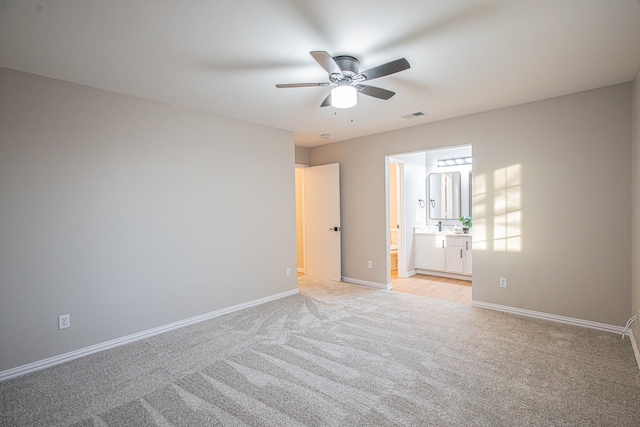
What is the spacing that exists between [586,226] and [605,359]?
4.43 feet

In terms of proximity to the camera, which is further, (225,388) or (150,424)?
(225,388)

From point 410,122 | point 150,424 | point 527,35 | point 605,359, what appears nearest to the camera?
point 150,424

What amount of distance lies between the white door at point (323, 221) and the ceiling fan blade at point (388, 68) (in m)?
3.14

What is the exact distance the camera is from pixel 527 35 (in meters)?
2.21

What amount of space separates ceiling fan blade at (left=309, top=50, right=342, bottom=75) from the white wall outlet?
304 centimetres

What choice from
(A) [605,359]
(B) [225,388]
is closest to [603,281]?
(A) [605,359]

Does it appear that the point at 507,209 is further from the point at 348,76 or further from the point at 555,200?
the point at 348,76

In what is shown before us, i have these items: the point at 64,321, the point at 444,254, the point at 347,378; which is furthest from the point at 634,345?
the point at 64,321

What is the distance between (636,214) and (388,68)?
262cm

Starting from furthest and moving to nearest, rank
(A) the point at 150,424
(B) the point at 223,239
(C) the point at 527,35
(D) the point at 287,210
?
(D) the point at 287,210, (B) the point at 223,239, (C) the point at 527,35, (A) the point at 150,424

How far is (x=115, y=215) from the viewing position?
10.3 feet

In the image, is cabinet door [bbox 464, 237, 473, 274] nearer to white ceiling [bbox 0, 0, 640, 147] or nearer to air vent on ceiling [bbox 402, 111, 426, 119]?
air vent on ceiling [bbox 402, 111, 426, 119]

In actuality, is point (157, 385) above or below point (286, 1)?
below

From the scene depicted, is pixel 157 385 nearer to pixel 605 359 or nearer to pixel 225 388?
pixel 225 388
